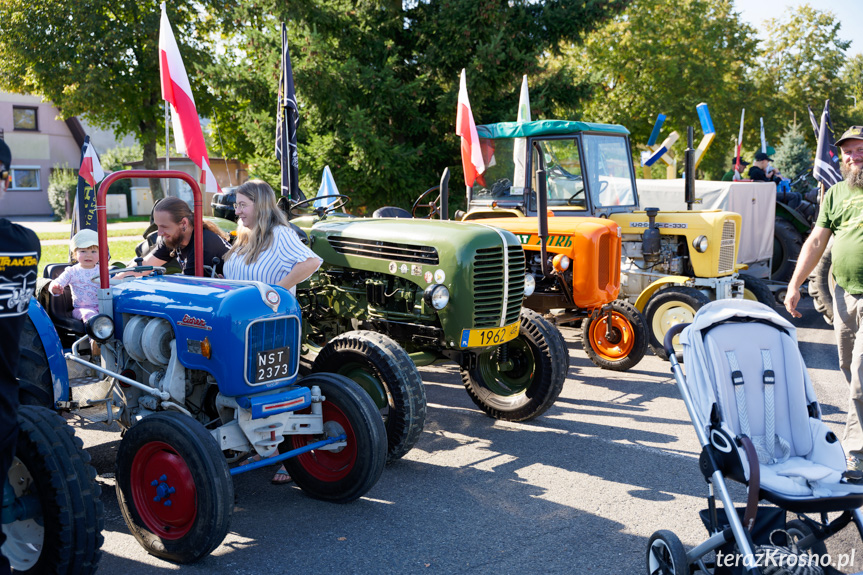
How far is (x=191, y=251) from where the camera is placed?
507 cm

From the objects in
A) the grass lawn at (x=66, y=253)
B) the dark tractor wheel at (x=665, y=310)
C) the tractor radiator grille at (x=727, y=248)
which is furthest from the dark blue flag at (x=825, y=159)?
the grass lawn at (x=66, y=253)

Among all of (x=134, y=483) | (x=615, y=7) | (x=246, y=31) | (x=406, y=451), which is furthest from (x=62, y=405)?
(x=615, y=7)

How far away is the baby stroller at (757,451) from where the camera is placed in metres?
3.00

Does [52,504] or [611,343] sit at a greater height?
[52,504]

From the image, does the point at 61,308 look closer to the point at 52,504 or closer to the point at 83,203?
the point at 52,504

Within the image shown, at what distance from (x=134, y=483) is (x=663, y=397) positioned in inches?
179

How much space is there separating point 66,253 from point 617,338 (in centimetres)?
1194

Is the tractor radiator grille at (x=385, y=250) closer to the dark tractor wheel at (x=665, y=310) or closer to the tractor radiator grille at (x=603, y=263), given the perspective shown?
the tractor radiator grille at (x=603, y=263)

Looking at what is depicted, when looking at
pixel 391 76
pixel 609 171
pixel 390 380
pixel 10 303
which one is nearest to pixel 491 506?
pixel 390 380

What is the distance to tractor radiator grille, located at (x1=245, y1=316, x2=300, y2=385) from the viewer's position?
12.8 feet

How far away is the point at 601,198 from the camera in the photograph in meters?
8.30

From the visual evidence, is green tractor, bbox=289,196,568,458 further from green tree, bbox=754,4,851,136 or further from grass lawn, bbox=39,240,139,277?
green tree, bbox=754,4,851,136

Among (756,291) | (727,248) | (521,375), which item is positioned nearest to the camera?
(521,375)

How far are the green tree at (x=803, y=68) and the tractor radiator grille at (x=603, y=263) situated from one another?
85.3ft
